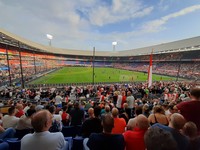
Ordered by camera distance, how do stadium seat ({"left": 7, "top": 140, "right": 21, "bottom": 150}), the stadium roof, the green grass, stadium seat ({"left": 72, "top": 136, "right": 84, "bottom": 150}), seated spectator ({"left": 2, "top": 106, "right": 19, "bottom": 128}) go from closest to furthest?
1. stadium seat ({"left": 7, "top": 140, "right": 21, "bottom": 150})
2. stadium seat ({"left": 72, "top": 136, "right": 84, "bottom": 150})
3. seated spectator ({"left": 2, "top": 106, "right": 19, "bottom": 128})
4. the green grass
5. the stadium roof

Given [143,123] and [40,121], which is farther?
[143,123]

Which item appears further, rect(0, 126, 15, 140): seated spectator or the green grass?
the green grass

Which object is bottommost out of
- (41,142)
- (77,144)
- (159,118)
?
(77,144)

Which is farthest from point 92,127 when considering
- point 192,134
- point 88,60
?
point 88,60

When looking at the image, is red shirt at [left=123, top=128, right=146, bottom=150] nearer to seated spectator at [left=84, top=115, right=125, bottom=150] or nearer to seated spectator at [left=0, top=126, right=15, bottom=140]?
seated spectator at [left=84, top=115, right=125, bottom=150]

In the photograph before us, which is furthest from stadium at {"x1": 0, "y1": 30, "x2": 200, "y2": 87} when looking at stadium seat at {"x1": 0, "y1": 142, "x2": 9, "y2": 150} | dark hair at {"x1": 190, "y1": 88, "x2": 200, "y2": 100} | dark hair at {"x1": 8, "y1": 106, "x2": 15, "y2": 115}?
stadium seat at {"x1": 0, "y1": 142, "x2": 9, "y2": 150}

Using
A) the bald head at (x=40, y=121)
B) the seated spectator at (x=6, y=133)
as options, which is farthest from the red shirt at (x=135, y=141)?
the seated spectator at (x=6, y=133)

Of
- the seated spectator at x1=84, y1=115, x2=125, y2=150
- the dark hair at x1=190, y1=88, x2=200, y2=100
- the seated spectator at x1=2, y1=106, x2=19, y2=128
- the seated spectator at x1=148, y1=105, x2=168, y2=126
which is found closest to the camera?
the seated spectator at x1=84, y1=115, x2=125, y2=150

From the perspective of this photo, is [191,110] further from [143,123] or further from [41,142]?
[41,142]

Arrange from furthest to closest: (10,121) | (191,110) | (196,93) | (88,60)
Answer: (88,60)
(10,121)
(196,93)
(191,110)

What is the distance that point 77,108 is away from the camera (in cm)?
569

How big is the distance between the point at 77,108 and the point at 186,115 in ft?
12.0

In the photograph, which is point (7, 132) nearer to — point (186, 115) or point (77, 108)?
point (77, 108)

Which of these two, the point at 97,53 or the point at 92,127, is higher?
the point at 97,53
